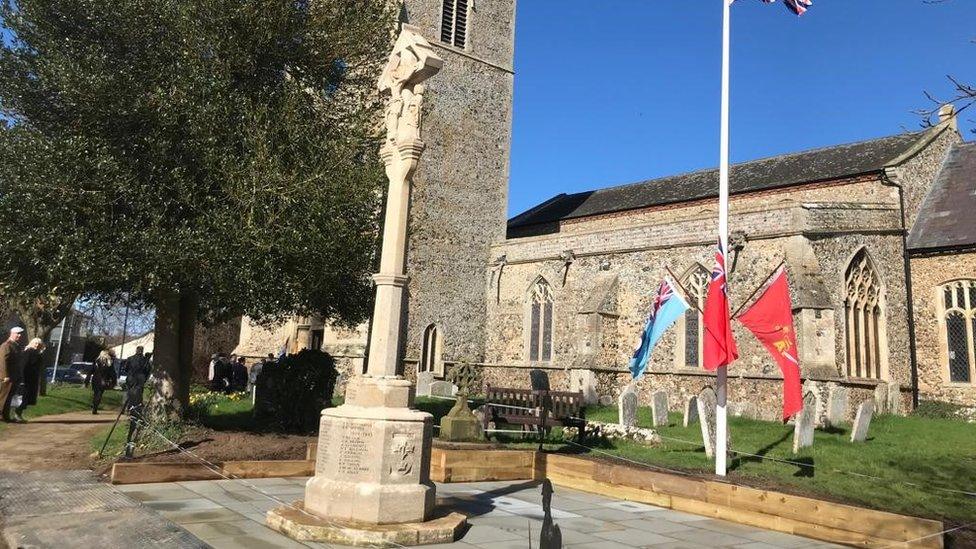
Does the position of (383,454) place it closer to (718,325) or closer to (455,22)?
(718,325)

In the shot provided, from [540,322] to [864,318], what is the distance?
1079cm

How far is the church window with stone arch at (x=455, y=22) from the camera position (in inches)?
1085

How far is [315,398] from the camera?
13.2 meters

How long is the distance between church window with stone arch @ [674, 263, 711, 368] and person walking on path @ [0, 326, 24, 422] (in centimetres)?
1701

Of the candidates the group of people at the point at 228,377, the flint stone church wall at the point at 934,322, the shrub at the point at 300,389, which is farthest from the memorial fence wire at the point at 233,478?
the flint stone church wall at the point at 934,322

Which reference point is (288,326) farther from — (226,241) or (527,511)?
(527,511)

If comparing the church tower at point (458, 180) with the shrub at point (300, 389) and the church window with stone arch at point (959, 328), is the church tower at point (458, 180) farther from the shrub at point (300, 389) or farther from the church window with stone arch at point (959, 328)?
the church window with stone arch at point (959, 328)

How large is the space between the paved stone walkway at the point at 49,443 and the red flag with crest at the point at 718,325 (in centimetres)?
923

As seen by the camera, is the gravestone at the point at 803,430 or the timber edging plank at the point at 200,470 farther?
the gravestone at the point at 803,430

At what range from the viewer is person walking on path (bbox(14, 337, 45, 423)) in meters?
13.7

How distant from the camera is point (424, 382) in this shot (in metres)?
23.1

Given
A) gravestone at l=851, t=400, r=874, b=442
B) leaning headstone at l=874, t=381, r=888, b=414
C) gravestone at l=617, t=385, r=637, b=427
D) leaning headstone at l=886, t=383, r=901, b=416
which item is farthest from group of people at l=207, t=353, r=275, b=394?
leaning headstone at l=886, t=383, r=901, b=416

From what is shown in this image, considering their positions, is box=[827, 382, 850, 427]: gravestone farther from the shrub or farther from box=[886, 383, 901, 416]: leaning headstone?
the shrub

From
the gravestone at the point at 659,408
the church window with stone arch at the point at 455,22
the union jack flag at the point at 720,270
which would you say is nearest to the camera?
the union jack flag at the point at 720,270
